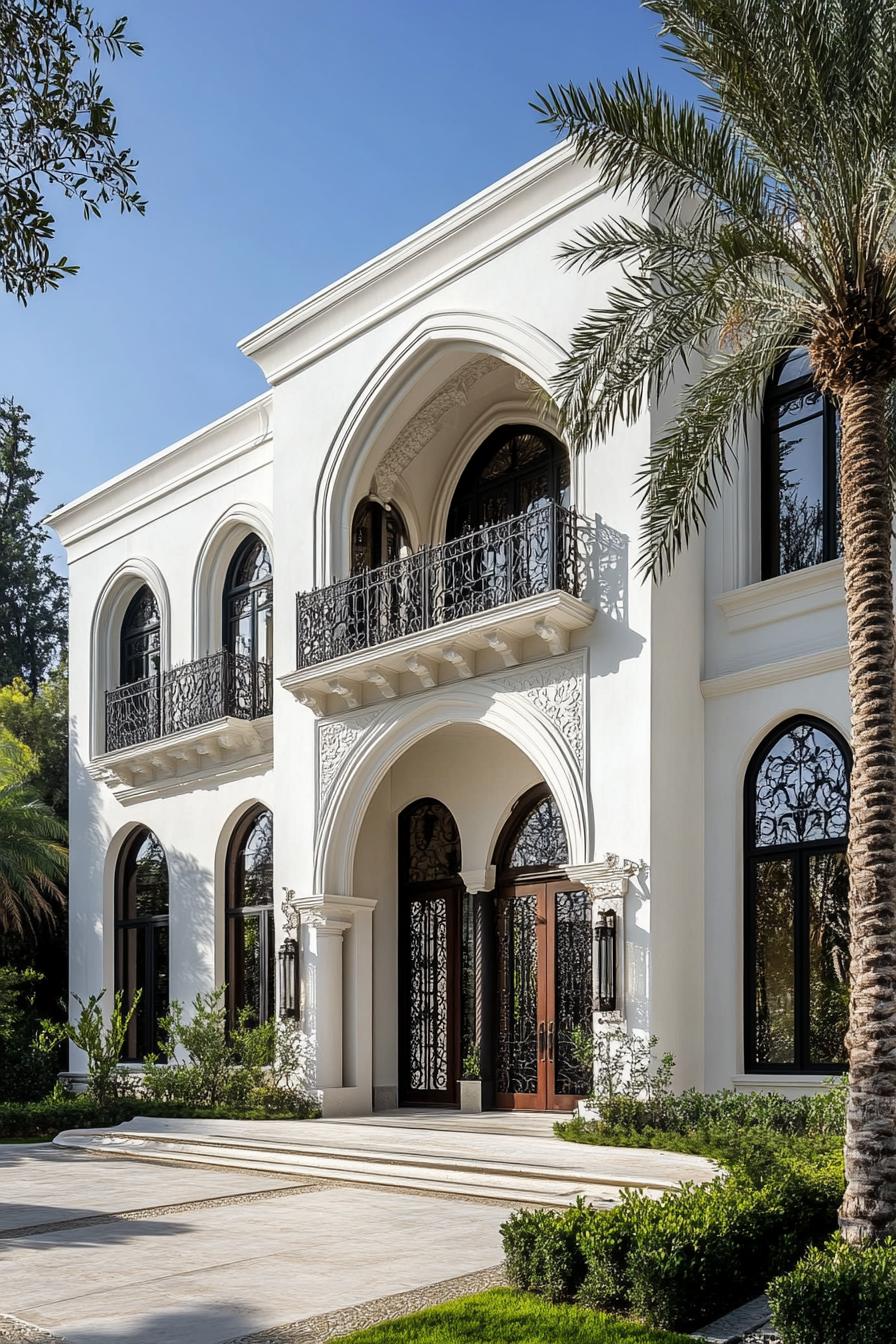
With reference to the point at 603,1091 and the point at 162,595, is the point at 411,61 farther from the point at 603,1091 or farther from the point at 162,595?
the point at 162,595

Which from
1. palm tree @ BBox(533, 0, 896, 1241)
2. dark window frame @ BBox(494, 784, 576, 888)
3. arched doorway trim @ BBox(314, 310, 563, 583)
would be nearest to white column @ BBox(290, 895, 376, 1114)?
dark window frame @ BBox(494, 784, 576, 888)

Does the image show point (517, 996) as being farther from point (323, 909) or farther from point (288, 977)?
point (288, 977)

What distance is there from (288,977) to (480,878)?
8.82 feet

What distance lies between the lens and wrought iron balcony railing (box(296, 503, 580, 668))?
48.0ft

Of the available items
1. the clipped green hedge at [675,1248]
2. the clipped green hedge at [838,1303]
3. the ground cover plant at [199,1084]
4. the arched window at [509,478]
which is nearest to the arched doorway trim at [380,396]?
the arched window at [509,478]

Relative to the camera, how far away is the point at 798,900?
13.4 m

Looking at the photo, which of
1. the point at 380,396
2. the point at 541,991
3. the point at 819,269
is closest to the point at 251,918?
the point at 541,991

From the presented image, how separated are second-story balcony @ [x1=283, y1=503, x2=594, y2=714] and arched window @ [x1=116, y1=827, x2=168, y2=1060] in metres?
6.19

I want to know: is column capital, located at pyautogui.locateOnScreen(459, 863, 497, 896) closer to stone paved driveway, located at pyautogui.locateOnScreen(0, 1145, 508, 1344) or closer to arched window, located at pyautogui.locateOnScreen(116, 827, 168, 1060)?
stone paved driveway, located at pyautogui.locateOnScreen(0, 1145, 508, 1344)

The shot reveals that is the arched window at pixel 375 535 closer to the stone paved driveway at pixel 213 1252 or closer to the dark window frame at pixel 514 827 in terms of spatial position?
the dark window frame at pixel 514 827

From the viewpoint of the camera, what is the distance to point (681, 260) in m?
10.9

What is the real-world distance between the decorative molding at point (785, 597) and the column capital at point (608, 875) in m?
2.65

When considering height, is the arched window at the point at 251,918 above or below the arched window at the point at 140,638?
below

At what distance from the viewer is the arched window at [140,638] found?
23.2 m
